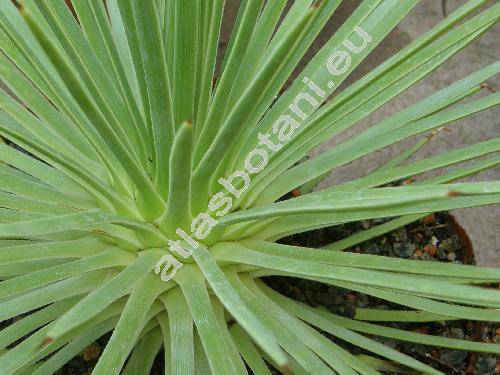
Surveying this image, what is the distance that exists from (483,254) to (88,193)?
72 centimetres

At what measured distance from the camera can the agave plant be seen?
17.4 inches

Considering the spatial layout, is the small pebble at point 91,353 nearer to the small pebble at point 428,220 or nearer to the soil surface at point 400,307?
the soil surface at point 400,307

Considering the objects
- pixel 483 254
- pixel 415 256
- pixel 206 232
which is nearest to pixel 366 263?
pixel 206 232

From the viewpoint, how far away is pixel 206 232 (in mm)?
514

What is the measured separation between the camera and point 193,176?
18.8 inches

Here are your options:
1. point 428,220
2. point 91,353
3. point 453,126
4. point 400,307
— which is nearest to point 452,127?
point 453,126

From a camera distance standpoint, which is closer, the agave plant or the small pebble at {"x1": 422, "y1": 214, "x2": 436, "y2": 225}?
the agave plant

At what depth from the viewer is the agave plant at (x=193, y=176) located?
0.44 meters

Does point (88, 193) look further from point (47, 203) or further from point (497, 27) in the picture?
point (497, 27)

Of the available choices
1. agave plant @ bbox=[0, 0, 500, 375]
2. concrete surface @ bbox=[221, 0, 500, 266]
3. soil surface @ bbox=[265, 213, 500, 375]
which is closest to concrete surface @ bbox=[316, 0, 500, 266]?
concrete surface @ bbox=[221, 0, 500, 266]

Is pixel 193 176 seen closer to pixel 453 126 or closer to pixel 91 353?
pixel 91 353

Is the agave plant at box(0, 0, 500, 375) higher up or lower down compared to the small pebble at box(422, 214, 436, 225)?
higher up

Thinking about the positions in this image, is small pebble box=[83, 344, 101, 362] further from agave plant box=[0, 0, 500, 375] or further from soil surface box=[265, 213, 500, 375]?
soil surface box=[265, 213, 500, 375]

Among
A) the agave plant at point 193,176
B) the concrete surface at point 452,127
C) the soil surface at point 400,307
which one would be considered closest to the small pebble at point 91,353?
the agave plant at point 193,176
